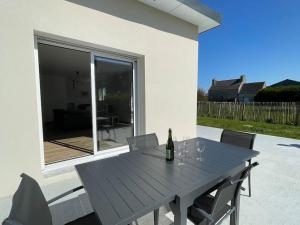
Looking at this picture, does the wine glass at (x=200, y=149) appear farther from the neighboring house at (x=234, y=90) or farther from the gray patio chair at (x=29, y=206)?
the neighboring house at (x=234, y=90)

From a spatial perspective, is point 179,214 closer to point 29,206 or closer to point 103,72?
point 29,206

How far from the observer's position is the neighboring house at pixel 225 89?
29.4 metres

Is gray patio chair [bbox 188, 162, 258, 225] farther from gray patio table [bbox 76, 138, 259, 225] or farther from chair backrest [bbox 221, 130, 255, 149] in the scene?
chair backrest [bbox 221, 130, 255, 149]

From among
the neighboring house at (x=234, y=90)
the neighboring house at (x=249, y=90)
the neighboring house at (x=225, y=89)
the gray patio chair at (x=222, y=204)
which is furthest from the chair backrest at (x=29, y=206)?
the neighboring house at (x=249, y=90)

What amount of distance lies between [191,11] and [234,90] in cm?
2959

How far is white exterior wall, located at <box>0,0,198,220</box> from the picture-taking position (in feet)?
7.08

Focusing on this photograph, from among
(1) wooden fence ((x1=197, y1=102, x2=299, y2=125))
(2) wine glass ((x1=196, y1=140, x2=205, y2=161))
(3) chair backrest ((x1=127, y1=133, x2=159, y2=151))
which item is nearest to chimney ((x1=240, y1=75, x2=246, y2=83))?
(1) wooden fence ((x1=197, y1=102, x2=299, y2=125))

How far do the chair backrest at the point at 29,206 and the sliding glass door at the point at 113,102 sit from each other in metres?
2.18

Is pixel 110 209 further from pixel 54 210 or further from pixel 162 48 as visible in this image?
pixel 162 48

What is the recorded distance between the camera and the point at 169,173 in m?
1.36

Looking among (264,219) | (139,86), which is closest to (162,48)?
(139,86)

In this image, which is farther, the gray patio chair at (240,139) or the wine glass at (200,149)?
the gray patio chair at (240,139)

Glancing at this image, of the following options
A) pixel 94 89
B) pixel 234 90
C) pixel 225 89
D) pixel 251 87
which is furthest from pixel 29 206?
pixel 225 89

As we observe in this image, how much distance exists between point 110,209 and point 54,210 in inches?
61.1
